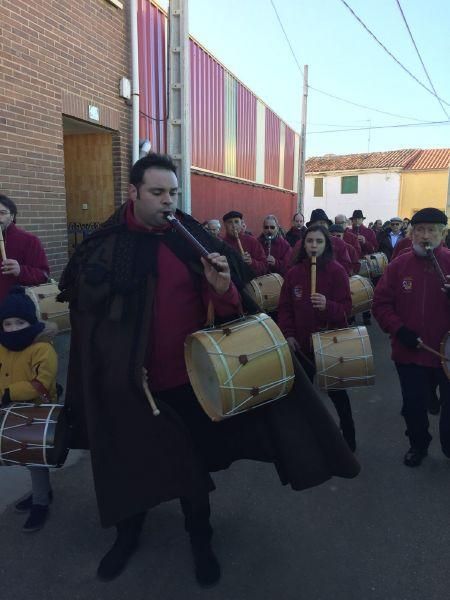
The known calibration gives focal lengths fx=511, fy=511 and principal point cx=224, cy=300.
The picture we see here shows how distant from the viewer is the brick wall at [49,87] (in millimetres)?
5090

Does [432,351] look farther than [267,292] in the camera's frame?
No

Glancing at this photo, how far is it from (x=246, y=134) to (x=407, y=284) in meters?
10.0

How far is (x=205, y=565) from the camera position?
246 centimetres

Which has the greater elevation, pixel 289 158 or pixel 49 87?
pixel 289 158

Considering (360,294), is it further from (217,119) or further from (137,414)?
(217,119)

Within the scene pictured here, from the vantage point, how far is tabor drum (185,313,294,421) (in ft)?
7.12

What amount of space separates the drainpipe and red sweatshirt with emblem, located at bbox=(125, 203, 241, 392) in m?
4.99

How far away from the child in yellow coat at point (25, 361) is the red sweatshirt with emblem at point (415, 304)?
2201 millimetres

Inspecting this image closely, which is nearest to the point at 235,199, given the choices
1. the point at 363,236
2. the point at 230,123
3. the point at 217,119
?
the point at 230,123

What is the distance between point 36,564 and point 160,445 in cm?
95

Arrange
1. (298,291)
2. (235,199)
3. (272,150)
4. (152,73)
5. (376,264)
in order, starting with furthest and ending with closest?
(272,150), (235,199), (376,264), (152,73), (298,291)

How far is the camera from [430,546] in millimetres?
2709

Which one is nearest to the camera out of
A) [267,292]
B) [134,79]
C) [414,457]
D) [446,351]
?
[446,351]

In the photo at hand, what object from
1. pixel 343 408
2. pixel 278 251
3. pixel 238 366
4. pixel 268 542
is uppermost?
pixel 278 251
